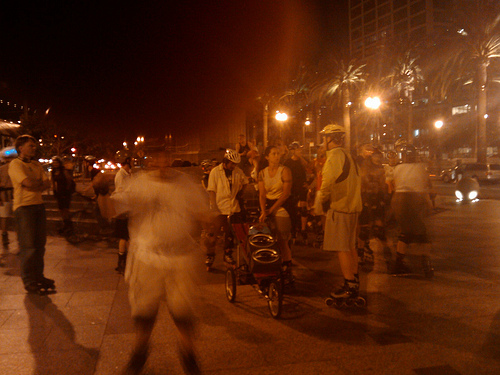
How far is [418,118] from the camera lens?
284 feet

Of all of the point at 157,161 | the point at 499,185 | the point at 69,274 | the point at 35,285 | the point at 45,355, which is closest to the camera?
the point at 157,161

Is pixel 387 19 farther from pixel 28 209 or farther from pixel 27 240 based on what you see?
pixel 27 240

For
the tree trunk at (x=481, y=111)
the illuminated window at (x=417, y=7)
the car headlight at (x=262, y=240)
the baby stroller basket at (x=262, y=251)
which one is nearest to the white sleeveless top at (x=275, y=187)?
the baby stroller basket at (x=262, y=251)

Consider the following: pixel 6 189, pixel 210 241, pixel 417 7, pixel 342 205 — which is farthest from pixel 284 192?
pixel 417 7

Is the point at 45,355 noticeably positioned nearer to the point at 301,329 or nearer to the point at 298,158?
the point at 301,329

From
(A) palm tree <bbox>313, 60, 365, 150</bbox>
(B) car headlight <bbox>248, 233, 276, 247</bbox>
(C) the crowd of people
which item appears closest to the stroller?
(B) car headlight <bbox>248, 233, 276, 247</bbox>

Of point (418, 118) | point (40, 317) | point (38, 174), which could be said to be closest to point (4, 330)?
point (40, 317)

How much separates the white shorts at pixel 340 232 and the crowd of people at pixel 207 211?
1cm

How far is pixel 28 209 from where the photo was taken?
6156 mm

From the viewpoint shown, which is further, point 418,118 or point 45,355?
point 418,118

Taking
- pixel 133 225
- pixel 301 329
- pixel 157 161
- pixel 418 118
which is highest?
pixel 418 118

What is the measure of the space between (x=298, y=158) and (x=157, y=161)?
569cm

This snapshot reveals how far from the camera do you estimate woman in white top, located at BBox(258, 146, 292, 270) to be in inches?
254

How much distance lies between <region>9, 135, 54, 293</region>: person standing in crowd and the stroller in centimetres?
254
